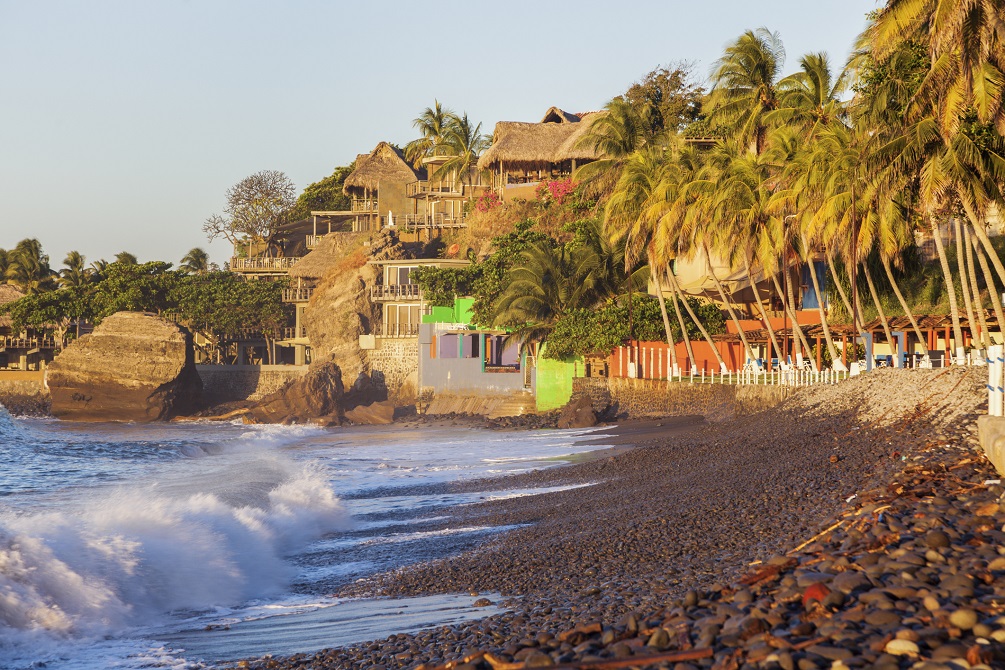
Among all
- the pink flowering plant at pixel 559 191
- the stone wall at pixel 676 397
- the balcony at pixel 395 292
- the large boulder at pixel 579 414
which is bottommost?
the large boulder at pixel 579 414

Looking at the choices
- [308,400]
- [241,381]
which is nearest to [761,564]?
[308,400]

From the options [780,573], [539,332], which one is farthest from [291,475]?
[539,332]

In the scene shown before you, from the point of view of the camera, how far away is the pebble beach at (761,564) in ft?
16.2

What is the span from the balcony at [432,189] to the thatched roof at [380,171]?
2.65ft

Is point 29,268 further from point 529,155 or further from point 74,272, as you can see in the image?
point 529,155

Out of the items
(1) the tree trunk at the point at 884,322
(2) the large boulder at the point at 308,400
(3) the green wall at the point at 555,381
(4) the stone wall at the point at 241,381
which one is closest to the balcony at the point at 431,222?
(4) the stone wall at the point at 241,381

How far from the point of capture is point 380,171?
228 ft

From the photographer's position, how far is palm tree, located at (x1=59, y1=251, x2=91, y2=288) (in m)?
80.2

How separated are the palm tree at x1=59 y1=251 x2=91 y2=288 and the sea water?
188 feet

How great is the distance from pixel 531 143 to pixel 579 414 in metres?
24.7

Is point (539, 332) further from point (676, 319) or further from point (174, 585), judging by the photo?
point (174, 585)

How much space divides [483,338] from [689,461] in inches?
1168

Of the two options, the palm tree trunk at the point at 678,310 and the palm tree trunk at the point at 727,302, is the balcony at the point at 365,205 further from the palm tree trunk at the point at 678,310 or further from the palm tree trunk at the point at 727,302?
the palm tree trunk at the point at 727,302

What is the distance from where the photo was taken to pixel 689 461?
17531 millimetres
